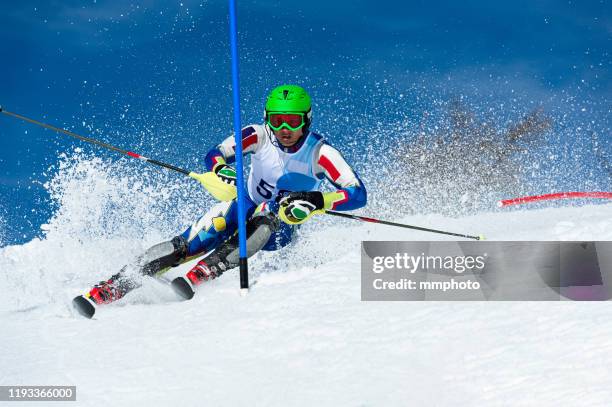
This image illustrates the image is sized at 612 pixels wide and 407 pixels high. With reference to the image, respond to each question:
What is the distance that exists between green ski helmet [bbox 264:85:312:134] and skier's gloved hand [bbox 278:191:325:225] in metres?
0.71

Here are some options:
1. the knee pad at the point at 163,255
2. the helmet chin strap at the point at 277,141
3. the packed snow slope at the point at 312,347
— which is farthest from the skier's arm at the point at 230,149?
the packed snow slope at the point at 312,347

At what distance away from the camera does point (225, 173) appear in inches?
231

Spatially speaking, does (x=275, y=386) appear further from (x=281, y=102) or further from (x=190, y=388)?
(x=281, y=102)

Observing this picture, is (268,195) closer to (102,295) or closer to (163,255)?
(163,255)

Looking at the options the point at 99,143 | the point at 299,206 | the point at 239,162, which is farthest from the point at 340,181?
the point at 99,143

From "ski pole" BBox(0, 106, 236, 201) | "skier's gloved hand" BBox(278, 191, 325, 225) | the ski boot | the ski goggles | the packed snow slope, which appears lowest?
the packed snow slope

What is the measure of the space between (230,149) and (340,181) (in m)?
1.01

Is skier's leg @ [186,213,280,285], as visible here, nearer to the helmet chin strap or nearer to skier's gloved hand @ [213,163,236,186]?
skier's gloved hand @ [213,163,236,186]

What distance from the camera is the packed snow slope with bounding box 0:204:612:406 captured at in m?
3.39

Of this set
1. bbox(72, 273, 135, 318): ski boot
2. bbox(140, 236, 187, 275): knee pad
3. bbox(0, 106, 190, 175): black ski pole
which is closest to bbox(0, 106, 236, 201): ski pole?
bbox(0, 106, 190, 175): black ski pole

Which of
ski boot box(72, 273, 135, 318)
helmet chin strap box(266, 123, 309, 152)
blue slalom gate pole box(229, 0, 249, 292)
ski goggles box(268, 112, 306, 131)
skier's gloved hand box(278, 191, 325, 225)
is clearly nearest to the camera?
ski boot box(72, 273, 135, 318)

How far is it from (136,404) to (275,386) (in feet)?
2.34

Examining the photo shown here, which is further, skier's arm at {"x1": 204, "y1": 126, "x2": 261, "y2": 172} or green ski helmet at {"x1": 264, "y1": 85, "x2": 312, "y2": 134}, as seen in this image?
skier's arm at {"x1": 204, "y1": 126, "x2": 261, "y2": 172}

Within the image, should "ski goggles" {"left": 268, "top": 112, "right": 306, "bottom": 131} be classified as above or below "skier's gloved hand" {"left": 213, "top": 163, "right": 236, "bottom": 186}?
above
